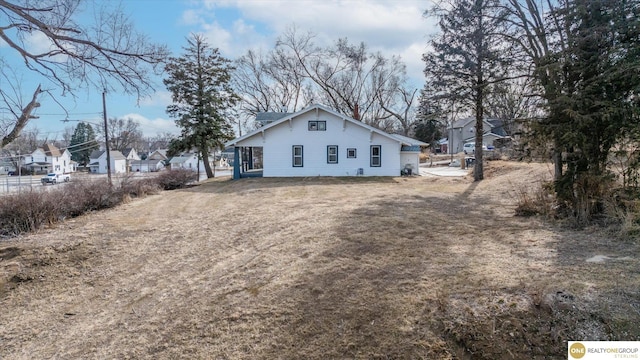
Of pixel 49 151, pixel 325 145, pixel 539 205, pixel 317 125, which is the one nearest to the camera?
pixel 539 205

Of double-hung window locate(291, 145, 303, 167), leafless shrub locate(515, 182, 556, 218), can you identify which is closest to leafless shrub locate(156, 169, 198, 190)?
double-hung window locate(291, 145, 303, 167)

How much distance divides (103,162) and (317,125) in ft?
187

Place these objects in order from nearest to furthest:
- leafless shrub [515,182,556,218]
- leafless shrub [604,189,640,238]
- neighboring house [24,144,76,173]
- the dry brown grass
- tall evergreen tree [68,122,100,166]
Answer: the dry brown grass → leafless shrub [604,189,640,238] → leafless shrub [515,182,556,218] → neighboring house [24,144,76,173] → tall evergreen tree [68,122,100,166]

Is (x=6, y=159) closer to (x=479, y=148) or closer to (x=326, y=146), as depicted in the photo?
(x=326, y=146)

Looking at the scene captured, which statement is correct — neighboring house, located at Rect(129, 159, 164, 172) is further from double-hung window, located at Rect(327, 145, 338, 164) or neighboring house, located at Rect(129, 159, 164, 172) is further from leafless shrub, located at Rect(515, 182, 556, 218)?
leafless shrub, located at Rect(515, 182, 556, 218)

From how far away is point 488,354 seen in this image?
3.14 meters

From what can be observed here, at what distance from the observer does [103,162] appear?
205 ft

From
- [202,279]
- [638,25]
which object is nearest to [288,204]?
[202,279]

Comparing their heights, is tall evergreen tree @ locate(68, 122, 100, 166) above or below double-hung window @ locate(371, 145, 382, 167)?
above

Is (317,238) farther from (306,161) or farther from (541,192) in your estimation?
(306,161)

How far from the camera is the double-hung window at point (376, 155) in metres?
21.5

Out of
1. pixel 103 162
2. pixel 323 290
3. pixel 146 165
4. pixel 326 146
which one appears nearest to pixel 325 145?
pixel 326 146

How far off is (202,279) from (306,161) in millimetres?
16400

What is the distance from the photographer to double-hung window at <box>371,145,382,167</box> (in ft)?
70.4
